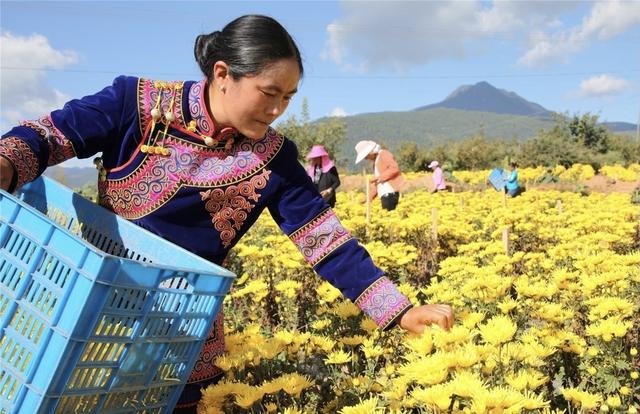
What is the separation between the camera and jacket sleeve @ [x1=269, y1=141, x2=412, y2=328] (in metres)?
1.98

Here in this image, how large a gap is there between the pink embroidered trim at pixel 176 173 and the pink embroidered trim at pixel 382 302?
0.51 metres

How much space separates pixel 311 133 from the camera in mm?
42219

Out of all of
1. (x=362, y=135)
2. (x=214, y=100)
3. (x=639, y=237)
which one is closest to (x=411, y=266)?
(x=639, y=237)

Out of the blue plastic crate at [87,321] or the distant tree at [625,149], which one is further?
the distant tree at [625,149]

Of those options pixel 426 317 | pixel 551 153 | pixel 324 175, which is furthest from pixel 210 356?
pixel 551 153

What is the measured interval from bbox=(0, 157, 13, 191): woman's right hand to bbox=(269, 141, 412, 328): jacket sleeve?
77 cm

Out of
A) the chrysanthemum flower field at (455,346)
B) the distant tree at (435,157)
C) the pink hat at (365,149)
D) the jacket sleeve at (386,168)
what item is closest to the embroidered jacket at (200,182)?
the chrysanthemum flower field at (455,346)

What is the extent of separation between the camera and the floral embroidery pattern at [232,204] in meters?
1.93

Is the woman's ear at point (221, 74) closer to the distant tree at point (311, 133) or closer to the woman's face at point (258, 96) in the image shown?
the woman's face at point (258, 96)

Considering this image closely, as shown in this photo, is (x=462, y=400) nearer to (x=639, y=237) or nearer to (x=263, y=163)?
(x=263, y=163)

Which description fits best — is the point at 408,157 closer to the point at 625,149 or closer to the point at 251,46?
the point at 625,149

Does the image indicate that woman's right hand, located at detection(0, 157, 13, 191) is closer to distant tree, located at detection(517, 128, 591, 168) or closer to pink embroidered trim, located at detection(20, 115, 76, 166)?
pink embroidered trim, located at detection(20, 115, 76, 166)

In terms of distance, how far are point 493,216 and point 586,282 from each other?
11.1 feet

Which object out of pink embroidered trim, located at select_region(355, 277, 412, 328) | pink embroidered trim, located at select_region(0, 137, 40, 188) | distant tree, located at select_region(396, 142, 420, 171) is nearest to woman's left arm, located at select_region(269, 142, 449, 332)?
pink embroidered trim, located at select_region(355, 277, 412, 328)
